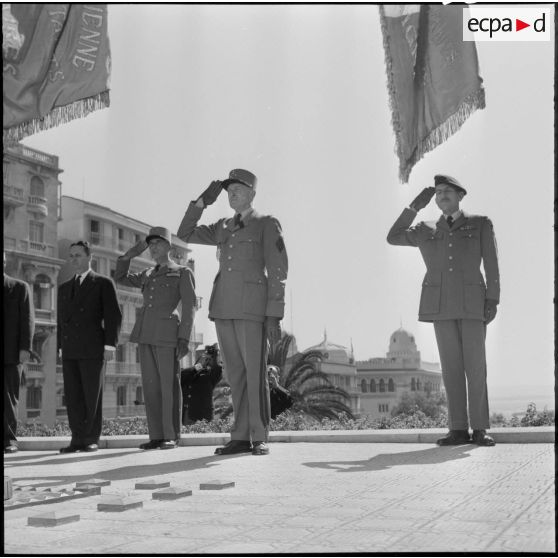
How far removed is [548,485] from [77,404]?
461cm

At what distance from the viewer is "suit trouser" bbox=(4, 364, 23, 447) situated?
750cm

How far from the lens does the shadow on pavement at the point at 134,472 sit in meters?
4.66

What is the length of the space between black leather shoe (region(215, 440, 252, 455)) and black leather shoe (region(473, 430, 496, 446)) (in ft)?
5.36

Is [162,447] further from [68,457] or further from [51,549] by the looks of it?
[51,549]

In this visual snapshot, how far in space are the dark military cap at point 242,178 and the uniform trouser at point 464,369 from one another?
1739mm

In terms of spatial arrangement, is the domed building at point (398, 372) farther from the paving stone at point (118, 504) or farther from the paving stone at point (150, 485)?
the paving stone at point (118, 504)

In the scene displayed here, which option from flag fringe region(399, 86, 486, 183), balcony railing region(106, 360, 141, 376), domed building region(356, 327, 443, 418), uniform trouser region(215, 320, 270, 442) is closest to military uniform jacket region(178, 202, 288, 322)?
uniform trouser region(215, 320, 270, 442)

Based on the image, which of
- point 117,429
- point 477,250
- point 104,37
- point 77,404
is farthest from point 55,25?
point 117,429

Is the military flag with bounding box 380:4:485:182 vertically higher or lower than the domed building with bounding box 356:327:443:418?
higher

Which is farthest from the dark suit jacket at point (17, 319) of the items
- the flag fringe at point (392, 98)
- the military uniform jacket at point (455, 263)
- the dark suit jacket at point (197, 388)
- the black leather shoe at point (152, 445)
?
the flag fringe at point (392, 98)

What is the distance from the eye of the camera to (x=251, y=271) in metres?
6.14

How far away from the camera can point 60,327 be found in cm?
744

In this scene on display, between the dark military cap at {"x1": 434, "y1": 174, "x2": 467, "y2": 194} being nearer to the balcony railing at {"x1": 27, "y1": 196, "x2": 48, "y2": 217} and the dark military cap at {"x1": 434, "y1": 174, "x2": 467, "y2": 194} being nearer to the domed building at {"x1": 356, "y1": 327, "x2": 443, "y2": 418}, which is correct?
the balcony railing at {"x1": 27, "y1": 196, "x2": 48, "y2": 217}

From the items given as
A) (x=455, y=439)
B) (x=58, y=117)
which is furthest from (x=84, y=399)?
(x=58, y=117)
